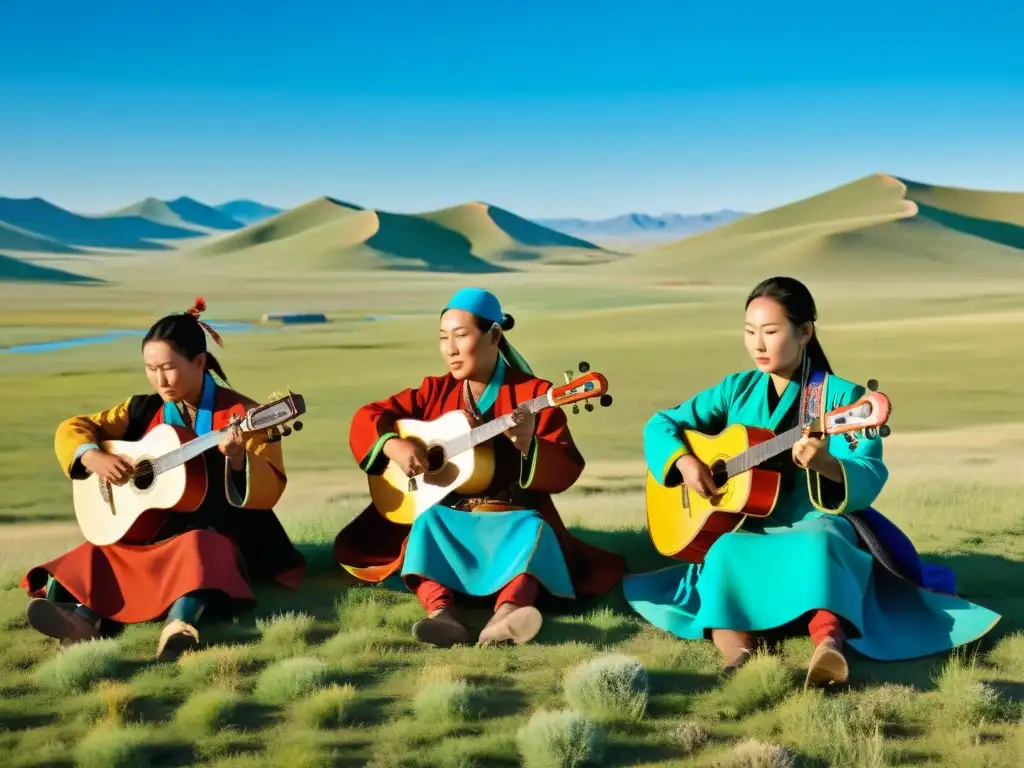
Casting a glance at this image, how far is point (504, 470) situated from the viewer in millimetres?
5383

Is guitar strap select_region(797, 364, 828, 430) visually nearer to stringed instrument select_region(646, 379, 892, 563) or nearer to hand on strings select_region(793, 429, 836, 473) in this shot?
stringed instrument select_region(646, 379, 892, 563)

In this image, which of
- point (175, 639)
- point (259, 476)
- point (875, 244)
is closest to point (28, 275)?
point (875, 244)

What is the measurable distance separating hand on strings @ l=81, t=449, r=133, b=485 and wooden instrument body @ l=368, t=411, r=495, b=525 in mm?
1119

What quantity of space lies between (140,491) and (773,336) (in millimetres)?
2825

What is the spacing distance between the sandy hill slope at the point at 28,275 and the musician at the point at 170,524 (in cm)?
6348

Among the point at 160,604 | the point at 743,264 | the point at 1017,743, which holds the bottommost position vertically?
the point at 1017,743

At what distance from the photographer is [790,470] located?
4906 millimetres

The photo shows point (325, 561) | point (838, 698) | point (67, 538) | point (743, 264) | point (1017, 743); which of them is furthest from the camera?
point (743, 264)

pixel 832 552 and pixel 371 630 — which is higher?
pixel 832 552

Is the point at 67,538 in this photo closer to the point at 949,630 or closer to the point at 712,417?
the point at 712,417

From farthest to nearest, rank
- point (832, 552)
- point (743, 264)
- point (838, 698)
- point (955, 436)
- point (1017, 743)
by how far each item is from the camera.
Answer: point (743, 264), point (955, 436), point (832, 552), point (838, 698), point (1017, 743)

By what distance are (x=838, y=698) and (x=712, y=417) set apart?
57.2 inches

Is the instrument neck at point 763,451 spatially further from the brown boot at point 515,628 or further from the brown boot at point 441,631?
the brown boot at point 441,631

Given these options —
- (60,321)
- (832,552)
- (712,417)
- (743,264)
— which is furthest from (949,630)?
(743,264)
